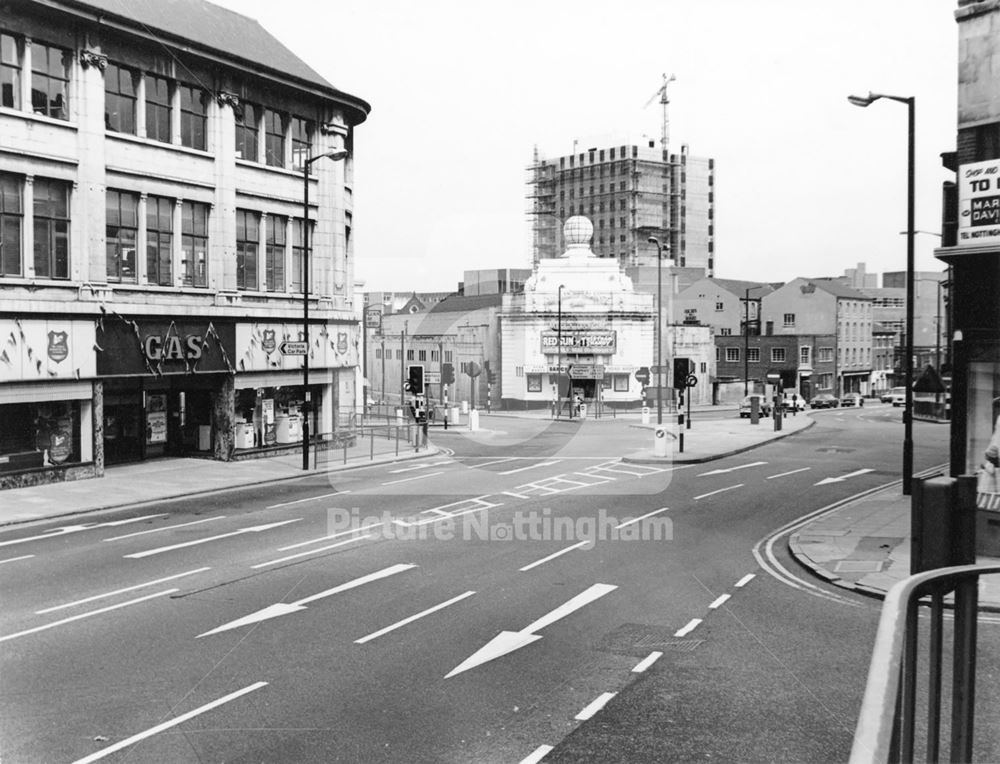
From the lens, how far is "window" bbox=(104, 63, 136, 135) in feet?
97.4

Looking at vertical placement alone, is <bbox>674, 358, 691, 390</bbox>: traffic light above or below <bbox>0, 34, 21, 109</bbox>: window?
below

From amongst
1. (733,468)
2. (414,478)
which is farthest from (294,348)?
(733,468)

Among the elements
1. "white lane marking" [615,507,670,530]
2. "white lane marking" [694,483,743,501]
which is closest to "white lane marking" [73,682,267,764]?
"white lane marking" [615,507,670,530]

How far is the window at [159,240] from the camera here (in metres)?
31.2

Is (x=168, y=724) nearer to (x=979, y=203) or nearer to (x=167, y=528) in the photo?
(x=167, y=528)

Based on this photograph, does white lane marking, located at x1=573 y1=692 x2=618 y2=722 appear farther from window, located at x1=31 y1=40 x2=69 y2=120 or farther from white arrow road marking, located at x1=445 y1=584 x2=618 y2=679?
window, located at x1=31 y1=40 x2=69 y2=120

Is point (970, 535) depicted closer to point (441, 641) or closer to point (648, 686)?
point (648, 686)

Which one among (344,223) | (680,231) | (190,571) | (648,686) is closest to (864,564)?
(648,686)

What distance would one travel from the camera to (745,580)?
15914 mm

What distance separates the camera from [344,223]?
39531mm

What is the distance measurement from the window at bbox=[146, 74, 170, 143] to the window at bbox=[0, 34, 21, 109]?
183 inches

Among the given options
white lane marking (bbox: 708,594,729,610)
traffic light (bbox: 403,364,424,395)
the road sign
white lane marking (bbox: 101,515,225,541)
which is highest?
the road sign

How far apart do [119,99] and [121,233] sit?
438 cm

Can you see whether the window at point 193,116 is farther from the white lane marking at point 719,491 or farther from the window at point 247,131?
the white lane marking at point 719,491
